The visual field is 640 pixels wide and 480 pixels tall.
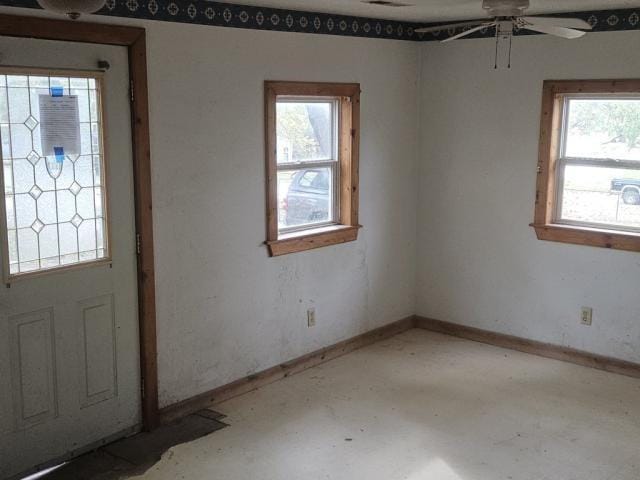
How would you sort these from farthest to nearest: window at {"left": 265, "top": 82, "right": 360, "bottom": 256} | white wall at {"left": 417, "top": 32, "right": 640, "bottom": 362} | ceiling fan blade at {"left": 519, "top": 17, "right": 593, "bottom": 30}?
white wall at {"left": 417, "top": 32, "right": 640, "bottom": 362} < window at {"left": 265, "top": 82, "right": 360, "bottom": 256} < ceiling fan blade at {"left": 519, "top": 17, "right": 593, "bottom": 30}

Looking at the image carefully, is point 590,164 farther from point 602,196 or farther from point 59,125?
point 59,125

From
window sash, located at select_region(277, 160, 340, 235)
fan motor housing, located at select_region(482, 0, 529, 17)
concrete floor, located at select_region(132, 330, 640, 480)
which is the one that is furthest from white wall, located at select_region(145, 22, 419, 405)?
fan motor housing, located at select_region(482, 0, 529, 17)

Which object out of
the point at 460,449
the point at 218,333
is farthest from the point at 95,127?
the point at 460,449

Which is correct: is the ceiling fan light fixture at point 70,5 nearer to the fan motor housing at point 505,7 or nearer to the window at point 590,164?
the fan motor housing at point 505,7

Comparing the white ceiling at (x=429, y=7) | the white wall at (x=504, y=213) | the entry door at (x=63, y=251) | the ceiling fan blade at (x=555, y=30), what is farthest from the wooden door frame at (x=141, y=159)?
the white wall at (x=504, y=213)

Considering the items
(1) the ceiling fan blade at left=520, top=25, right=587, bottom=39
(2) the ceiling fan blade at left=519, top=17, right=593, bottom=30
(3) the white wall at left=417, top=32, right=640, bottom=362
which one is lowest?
(3) the white wall at left=417, top=32, right=640, bottom=362

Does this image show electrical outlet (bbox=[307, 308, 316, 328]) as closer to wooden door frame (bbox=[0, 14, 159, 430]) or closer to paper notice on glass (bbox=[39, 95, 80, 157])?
wooden door frame (bbox=[0, 14, 159, 430])

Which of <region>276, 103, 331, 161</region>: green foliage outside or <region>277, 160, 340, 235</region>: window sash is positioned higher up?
<region>276, 103, 331, 161</region>: green foliage outside

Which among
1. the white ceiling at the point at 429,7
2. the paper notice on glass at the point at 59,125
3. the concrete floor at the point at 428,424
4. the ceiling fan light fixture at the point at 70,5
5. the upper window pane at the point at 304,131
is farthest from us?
the upper window pane at the point at 304,131

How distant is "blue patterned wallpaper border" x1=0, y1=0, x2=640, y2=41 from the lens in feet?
12.9

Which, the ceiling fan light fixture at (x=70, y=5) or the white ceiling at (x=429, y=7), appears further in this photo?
the white ceiling at (x=429, y=7)

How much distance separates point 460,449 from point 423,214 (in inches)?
97.2

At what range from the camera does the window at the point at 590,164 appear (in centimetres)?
500

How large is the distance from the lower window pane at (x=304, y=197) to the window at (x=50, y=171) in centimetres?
147
